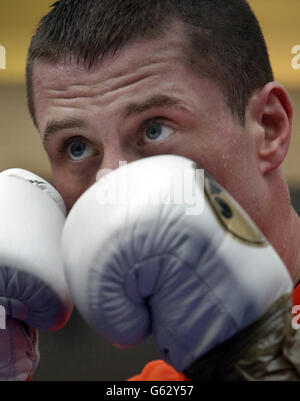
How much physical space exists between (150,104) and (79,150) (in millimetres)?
157

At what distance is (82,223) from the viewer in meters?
0.65

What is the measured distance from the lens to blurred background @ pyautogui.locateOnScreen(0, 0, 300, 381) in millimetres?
1477

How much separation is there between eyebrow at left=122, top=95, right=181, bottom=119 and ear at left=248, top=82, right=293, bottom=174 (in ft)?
0.55

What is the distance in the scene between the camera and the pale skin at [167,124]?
0.87 m

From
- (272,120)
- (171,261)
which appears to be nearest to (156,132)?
(272,120)

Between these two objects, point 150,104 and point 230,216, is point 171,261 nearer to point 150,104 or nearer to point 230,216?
point 230,216

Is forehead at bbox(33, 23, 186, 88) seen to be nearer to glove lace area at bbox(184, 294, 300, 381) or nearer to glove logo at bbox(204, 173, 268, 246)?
glove logo at bbox(204, 173, 268, 246)

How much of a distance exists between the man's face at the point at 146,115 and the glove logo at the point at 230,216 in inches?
9.4
